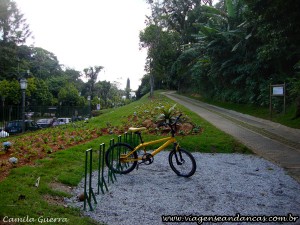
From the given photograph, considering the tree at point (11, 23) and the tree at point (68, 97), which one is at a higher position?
Answer: the tree at point (11, 23)

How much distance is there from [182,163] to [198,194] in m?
1.15

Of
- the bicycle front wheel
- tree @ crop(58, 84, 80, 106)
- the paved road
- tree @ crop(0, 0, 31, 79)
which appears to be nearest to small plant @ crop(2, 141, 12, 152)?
the bicycle front wheel

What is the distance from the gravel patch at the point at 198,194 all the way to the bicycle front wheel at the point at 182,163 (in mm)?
133

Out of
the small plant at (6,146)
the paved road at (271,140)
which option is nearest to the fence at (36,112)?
the small plant at (6,146)

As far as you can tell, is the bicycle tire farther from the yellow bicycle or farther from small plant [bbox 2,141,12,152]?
small plant [bbox 2,141,12,152]

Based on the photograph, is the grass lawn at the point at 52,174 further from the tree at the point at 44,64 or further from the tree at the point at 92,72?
the tree at the point at 44,64

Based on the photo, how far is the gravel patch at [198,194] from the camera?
3895mm

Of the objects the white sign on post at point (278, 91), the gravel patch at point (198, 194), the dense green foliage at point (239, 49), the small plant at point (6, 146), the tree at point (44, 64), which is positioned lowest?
the gravel patch at point (198, 194)

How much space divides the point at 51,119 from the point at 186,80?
18.4 metres

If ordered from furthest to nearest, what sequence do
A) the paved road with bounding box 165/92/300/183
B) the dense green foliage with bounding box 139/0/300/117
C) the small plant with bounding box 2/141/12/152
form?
1. the dense green foliage with bounding box 139/0/300/117
2. the paved road with bounding box 165/92/300/183
3. the small plant with bounding box 2/141/12/152

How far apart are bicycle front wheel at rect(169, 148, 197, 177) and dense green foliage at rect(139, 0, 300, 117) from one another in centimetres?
490

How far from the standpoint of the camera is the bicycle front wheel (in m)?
5.67

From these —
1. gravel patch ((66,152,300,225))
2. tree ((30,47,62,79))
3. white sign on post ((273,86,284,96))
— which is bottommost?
gravel patch ((66,152,300,225))

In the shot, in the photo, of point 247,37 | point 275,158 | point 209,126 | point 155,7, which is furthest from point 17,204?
point 155,7
